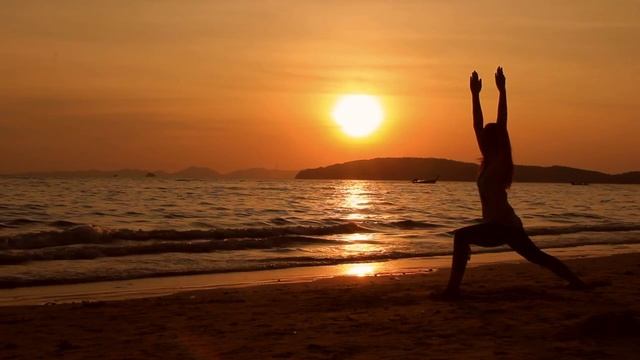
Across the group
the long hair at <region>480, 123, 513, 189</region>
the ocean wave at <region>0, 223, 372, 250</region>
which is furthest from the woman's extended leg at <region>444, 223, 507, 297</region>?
the ocean wave at <region>0, 223, 372, 250</region>

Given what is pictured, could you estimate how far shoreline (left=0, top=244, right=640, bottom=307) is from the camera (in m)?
10.8

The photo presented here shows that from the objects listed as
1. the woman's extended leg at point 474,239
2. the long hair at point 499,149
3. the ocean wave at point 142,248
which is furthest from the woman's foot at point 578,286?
the ocean wave at point 142,248

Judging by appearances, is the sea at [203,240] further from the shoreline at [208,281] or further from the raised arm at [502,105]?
the raised arm at [502,105]

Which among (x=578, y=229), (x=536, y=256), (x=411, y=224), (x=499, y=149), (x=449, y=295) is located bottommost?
(x=411, y=224)

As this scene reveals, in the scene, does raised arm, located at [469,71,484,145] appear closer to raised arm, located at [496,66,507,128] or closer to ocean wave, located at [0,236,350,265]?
raised arm, located at [496,66,507,128]

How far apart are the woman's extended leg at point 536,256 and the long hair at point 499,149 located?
68cm

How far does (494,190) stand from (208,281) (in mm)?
6339

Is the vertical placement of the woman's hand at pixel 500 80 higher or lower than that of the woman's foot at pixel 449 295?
higher

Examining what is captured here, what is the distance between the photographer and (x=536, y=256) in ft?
27.5

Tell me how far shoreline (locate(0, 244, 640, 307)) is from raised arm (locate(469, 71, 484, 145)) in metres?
5.30

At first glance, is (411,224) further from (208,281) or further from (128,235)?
(208,281)

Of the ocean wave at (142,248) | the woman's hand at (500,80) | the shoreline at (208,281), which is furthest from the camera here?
the ocean wave at (142,248)

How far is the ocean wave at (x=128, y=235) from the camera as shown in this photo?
19.5 metres

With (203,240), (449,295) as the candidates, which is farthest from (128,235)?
(449,295)
